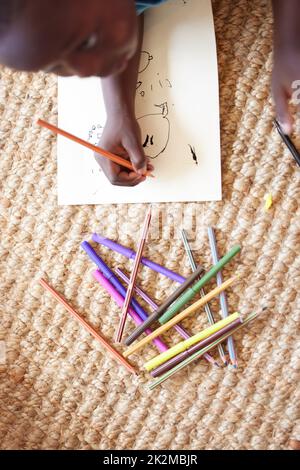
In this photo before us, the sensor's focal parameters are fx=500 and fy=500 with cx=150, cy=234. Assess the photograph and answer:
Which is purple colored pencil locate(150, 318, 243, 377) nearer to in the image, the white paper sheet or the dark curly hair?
the white paper sheet

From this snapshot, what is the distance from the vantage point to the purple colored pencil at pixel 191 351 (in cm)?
42

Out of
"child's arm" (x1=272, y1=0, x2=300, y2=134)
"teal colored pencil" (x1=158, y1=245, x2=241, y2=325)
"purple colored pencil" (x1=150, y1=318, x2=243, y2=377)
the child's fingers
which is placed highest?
"child's arm" (x1=272, y1=0, x2=300, y2=134)

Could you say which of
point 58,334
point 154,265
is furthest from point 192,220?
point 58,334

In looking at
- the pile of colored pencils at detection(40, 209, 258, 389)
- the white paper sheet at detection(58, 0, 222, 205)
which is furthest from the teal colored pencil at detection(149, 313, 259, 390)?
the white paper sheet at detection(58, 0, 222, 205)

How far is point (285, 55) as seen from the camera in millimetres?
402

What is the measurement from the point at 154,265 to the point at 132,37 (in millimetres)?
220

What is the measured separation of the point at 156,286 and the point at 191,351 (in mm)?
64

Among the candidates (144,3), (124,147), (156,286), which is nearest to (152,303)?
(156,286)

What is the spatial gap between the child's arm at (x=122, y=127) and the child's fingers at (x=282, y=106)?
0.12 m

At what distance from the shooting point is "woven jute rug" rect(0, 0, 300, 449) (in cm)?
43

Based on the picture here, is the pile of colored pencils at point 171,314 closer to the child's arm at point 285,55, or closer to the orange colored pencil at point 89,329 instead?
the orange colored pencil at point 89,329

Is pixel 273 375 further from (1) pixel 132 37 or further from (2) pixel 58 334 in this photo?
(1) pixel 132 37

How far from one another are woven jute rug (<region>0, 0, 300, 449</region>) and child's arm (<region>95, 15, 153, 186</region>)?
4cm

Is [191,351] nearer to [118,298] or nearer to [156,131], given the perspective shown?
[118,298]
